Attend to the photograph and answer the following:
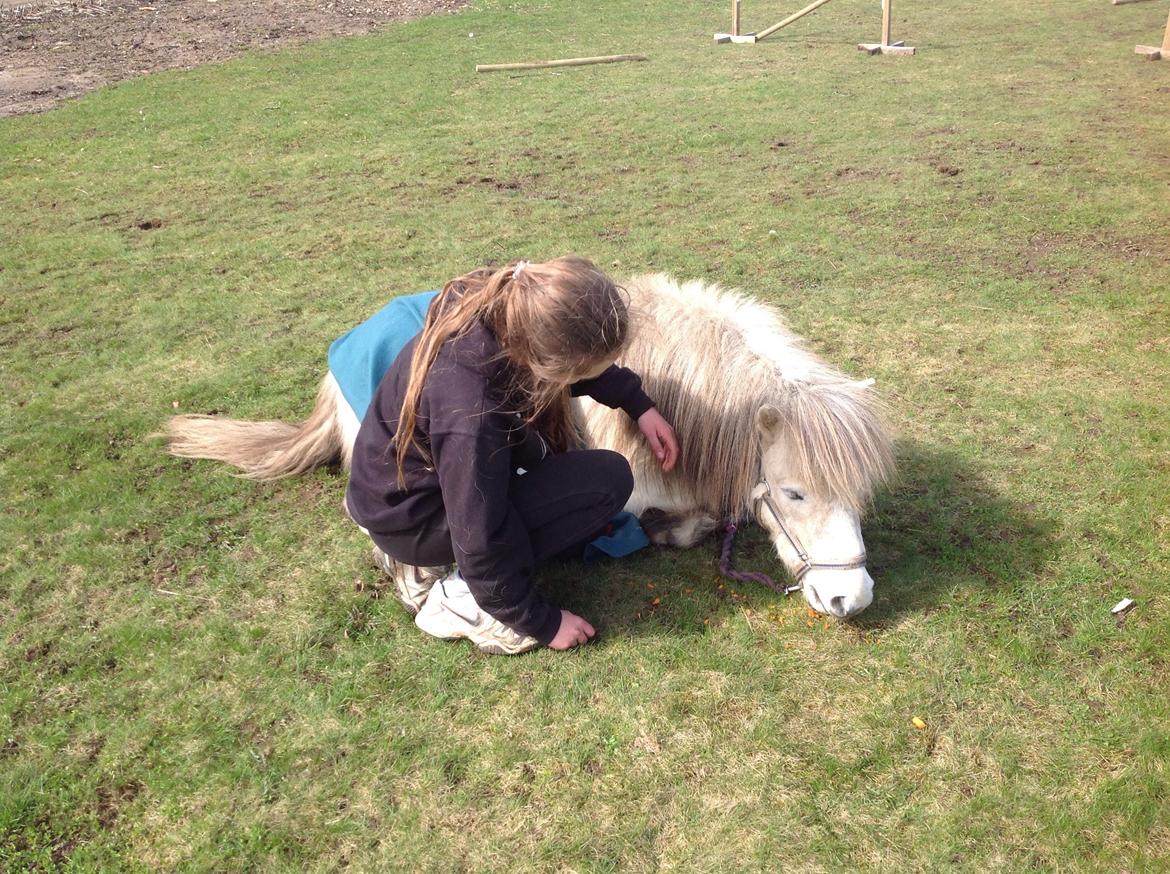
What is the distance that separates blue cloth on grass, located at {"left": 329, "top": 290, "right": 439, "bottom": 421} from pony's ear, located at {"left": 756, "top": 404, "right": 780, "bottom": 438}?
136 cm

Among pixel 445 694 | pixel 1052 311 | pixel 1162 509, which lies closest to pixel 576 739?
pixel 445 694

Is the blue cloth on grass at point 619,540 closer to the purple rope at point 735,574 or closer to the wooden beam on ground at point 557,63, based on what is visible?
the purple rope at point 735,574

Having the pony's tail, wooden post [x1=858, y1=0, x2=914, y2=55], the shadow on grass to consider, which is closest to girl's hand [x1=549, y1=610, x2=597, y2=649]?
the shadow on grass

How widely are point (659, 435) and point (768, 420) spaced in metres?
0.42

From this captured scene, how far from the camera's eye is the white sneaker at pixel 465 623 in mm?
3082

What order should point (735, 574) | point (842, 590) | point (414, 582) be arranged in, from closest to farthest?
point (842, 590) < point (414, 582) < point (735, 574)

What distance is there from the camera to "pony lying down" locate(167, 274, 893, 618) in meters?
3.09

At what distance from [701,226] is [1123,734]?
4804mm

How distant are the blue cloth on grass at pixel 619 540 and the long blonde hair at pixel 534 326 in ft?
2.85

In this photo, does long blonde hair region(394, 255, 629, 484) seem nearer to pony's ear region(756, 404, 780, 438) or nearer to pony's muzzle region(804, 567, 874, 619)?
pony's ear region(756, 404, 780, 438)

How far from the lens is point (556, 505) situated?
3.14 m

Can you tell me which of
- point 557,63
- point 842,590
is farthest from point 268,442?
point 557,63

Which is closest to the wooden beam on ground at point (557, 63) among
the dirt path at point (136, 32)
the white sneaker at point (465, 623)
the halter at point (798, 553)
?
the dirt path at point (136, 32)

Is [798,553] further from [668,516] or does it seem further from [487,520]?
[487,520]
